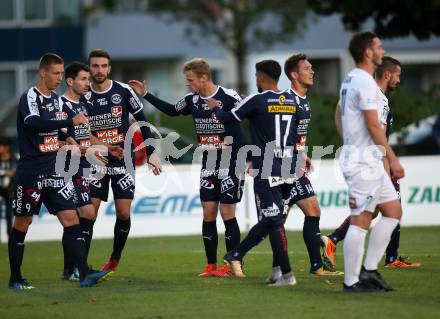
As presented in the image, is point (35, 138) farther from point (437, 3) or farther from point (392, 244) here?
point (437, 3)

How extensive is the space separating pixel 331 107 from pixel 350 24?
4463mm

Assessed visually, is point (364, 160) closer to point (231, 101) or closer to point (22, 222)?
point (231, 101)

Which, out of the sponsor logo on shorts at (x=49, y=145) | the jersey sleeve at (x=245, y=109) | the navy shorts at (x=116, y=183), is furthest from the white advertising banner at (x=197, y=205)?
the jersey sleeve at (x=245, y=109)

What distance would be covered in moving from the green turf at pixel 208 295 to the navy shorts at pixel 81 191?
36.7 inches

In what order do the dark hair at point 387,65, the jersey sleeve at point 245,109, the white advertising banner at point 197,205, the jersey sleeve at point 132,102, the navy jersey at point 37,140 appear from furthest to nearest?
1. the white advertising banner at point 197,205
2. the jersey sleeve at point 132,102
3. the dark hair at point 387,65
4. the navy jersey at point 37,140
5. the jersey sleeve at point 245,109

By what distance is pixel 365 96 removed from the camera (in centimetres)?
1002

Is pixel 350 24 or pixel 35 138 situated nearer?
pixel 35 138

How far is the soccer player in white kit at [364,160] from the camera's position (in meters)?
10.0

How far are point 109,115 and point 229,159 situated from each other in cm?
153

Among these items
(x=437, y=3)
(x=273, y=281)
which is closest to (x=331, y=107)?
(x=437, y=3)

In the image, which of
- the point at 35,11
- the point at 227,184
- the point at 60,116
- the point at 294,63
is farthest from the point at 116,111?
the point at 35,11

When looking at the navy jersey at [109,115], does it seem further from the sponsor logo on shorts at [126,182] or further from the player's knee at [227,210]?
the player's knee at [227,210]

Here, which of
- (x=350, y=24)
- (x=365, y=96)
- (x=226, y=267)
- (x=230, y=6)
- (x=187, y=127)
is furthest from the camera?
(x=230, y=6)

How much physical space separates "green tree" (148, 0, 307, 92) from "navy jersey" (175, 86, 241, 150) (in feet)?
85.7
